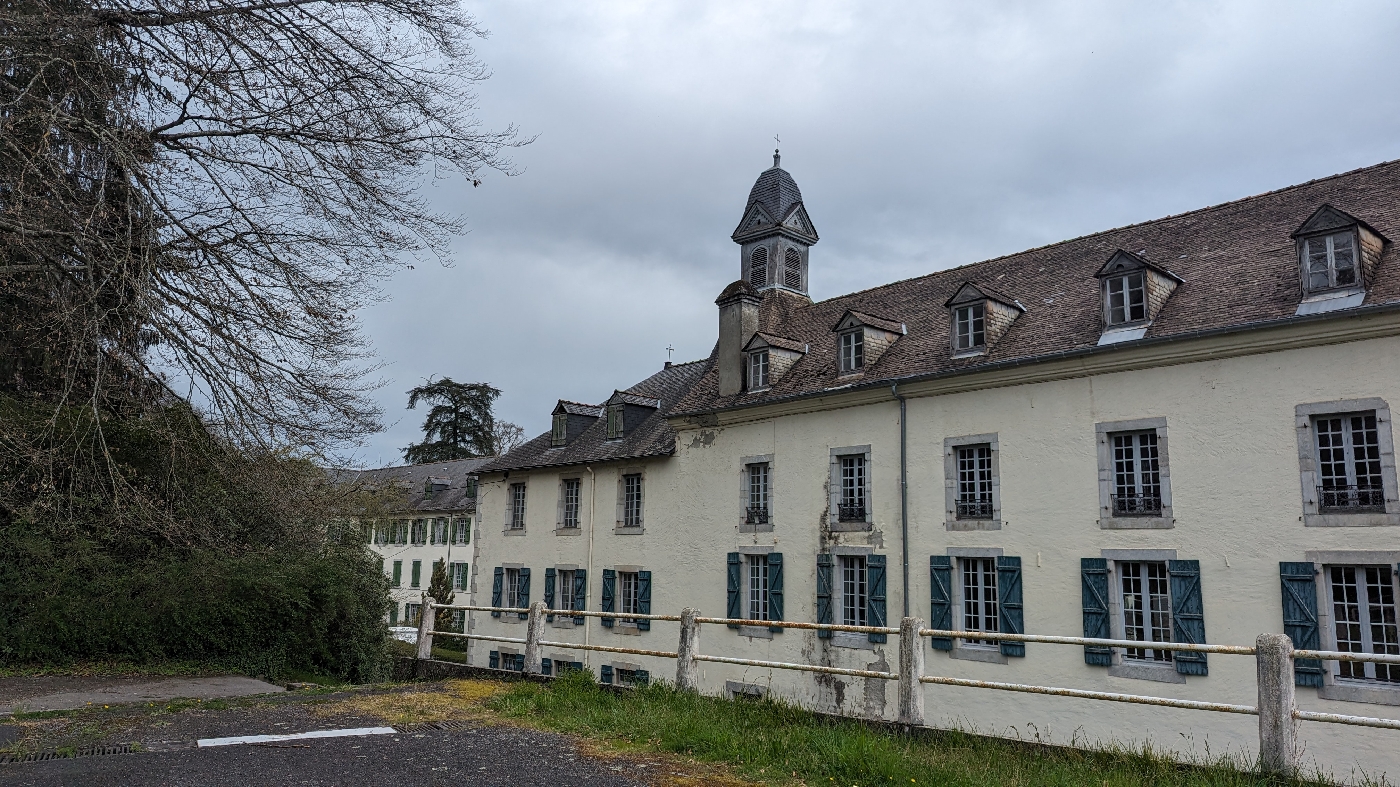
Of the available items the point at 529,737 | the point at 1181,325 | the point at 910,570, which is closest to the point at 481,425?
the point at 910,570

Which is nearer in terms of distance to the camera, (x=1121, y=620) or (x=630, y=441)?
(x=1121, y=620)

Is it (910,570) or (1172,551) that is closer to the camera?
(1172,551)

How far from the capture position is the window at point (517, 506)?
2664 cm

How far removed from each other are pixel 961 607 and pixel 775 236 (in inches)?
478

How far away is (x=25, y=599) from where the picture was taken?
1226 centimetres

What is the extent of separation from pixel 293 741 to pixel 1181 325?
513 inches

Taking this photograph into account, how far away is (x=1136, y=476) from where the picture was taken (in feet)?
48.2

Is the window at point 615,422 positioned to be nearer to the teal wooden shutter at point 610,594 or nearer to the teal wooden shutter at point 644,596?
the teal wooden shutter at point 610,594

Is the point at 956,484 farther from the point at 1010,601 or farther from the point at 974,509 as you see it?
the point at 1010,601

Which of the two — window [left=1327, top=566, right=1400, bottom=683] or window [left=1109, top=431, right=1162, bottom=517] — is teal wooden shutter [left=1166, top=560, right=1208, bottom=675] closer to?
window [left=1109, top=431, right=1162, bottom=517]

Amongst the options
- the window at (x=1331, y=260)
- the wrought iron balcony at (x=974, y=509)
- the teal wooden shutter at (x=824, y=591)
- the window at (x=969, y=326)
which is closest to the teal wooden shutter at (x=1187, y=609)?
the wrought iron balcony at (x=974, y=509)

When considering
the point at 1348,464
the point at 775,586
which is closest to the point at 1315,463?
the point at 1348,464

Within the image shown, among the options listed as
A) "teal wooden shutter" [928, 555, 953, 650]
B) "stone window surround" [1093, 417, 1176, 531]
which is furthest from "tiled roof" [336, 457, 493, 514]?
"stone window surround" [1093, 417, 1176, 531]

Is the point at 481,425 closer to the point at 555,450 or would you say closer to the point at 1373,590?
the point at 555,450
